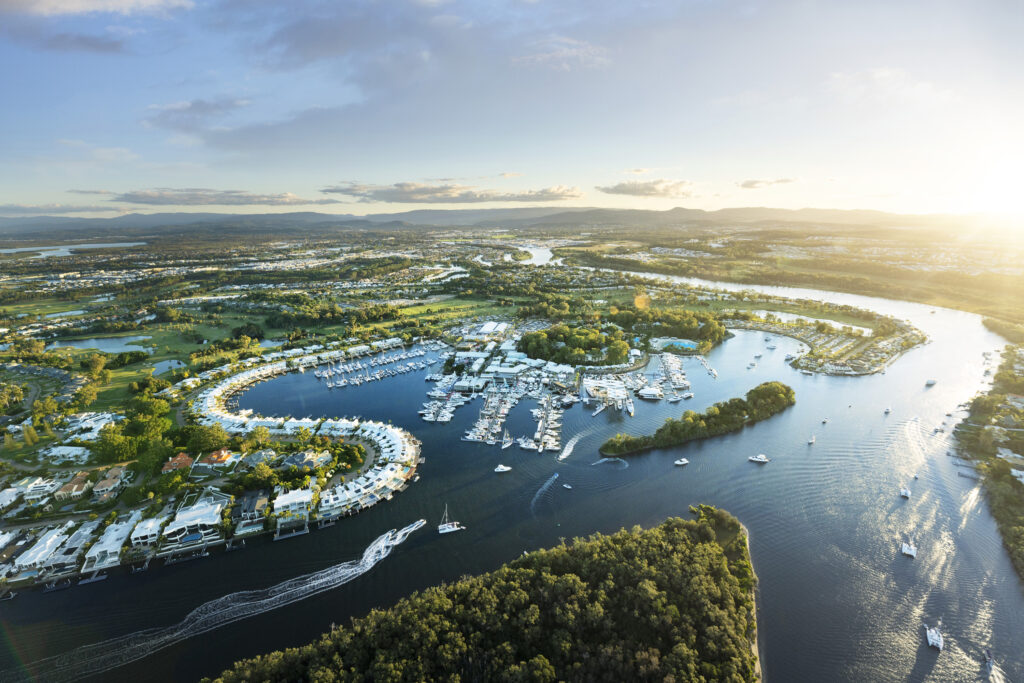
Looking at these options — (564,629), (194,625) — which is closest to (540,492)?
(564,629)

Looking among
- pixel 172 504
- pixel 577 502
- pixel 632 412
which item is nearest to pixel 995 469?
pixel 632 412

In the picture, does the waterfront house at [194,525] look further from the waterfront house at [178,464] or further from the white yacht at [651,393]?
the white yacht at [651,393]

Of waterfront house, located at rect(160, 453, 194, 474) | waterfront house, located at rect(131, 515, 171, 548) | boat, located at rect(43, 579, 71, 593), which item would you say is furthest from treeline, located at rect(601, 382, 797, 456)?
boat, located at rect(43, 579, 71, 593)

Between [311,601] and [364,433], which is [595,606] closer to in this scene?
[311,601]

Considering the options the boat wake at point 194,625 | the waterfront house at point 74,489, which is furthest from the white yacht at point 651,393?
the waterfront house at point 74,489

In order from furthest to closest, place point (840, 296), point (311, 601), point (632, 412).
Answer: point (840, 296)
point (632, 412)
point (311, 601)
